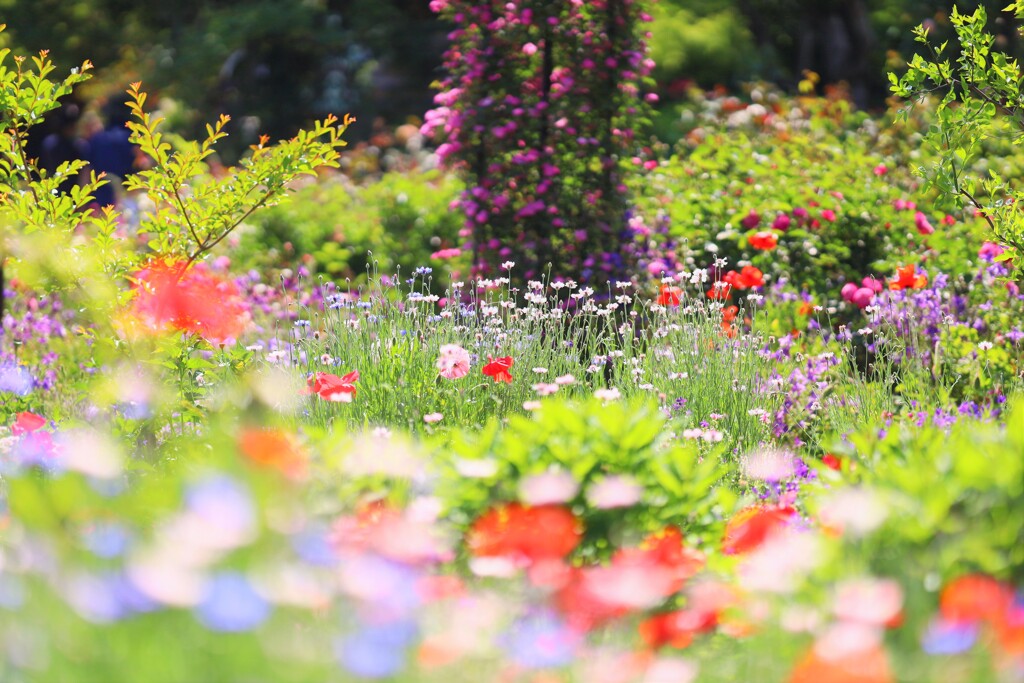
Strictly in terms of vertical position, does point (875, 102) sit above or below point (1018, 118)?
above

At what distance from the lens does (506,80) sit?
683 cm

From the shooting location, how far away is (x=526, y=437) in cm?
277

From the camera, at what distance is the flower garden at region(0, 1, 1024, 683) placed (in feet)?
5.91

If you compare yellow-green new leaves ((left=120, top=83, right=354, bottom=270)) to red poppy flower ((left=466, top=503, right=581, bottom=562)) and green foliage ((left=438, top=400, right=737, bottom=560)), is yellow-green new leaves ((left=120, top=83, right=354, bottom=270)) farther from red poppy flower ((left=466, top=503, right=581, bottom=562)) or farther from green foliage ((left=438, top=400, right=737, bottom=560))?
red poppy flower ((left=466, top=503, right=581, bottom=562))

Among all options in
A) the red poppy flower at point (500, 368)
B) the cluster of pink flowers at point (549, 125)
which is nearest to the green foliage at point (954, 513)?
the red poppy flower at point (500, 368)

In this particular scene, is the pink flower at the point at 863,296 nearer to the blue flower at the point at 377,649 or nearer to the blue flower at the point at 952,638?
the blue flower at the point at 952,638

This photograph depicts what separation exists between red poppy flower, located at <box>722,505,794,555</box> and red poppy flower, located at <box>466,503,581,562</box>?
0.38m

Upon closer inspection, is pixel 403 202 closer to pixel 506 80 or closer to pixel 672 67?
pixel 506 80

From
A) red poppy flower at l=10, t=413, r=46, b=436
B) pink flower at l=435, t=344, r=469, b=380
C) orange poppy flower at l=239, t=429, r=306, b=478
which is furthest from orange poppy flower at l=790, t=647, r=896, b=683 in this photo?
red poppy flower at l=10, t=413, r=46, b=436

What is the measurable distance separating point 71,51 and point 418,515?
1952cm

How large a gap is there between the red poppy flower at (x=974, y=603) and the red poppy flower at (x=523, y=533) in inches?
26.4

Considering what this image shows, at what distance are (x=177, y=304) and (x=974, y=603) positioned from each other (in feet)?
8.47

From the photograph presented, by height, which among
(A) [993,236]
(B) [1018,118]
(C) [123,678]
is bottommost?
(C) [123,678]

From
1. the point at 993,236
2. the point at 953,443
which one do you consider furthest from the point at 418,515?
the point at 993,236
